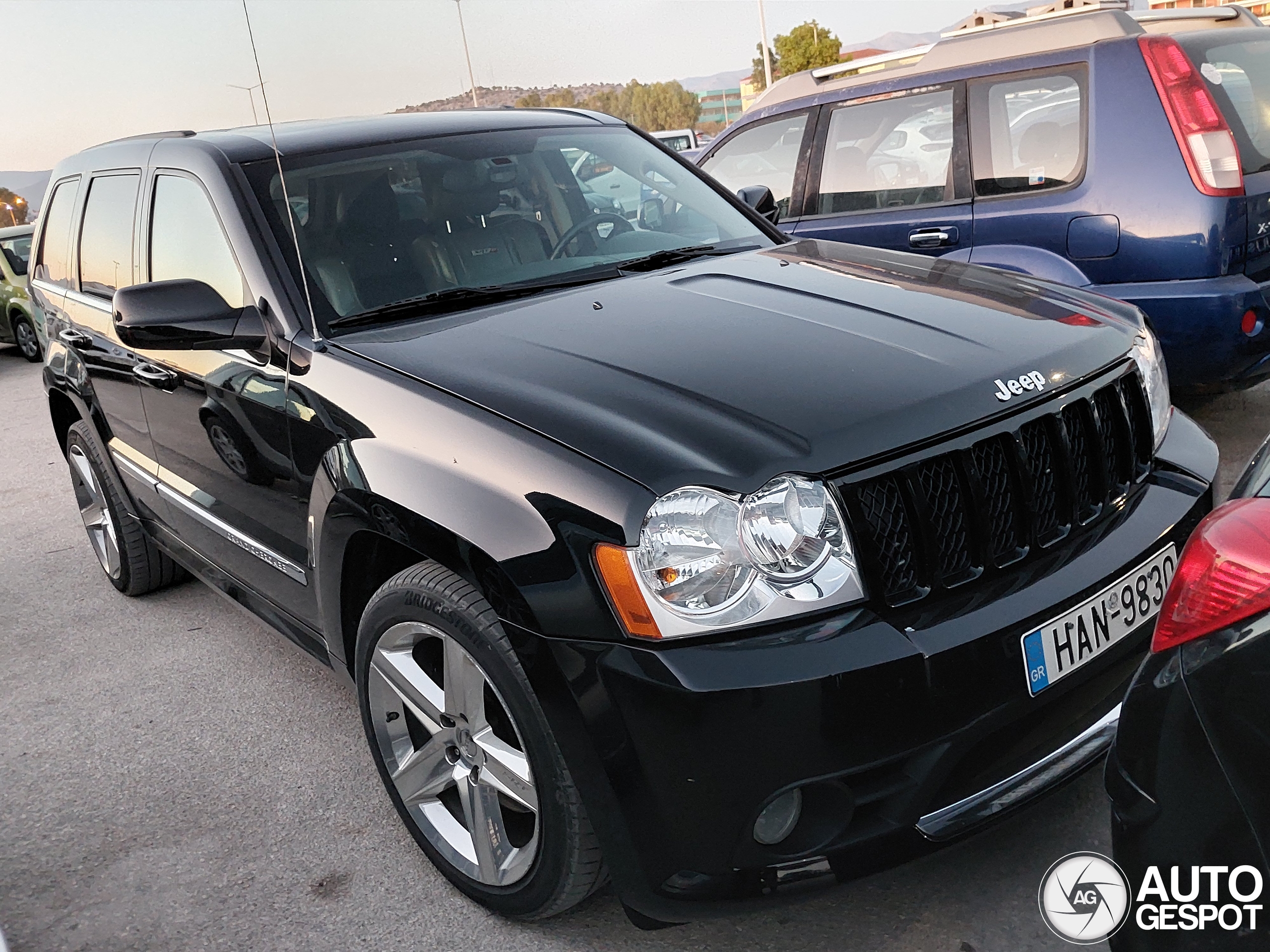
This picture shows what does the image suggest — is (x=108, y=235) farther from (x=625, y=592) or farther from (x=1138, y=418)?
(x=1138, y=418)

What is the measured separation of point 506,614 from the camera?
2055mm

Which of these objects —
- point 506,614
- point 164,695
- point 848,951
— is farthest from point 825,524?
point 164,695

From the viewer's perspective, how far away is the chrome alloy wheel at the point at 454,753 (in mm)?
2234

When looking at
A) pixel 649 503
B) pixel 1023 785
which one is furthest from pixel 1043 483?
pixel 649 503

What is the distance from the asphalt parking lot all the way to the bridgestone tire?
133 mm

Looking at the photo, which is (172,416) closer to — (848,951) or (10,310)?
(848,951)

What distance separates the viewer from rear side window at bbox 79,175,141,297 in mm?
3746

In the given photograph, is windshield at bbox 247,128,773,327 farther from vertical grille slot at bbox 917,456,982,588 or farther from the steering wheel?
vertical grille slot at bbox 917,456,982,588

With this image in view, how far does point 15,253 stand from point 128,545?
10940mm

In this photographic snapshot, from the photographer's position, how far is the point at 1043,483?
2203 millimetres

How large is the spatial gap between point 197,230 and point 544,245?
39.0 inches

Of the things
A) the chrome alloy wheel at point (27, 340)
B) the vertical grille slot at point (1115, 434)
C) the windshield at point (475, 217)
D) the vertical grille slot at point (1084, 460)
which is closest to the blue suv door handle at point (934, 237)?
the windshield at point (475, 217)

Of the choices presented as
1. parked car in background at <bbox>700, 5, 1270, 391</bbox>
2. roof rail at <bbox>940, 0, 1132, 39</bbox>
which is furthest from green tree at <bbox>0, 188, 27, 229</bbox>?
roof rail at <bbox>940, 0, 1132, 39</bbox>

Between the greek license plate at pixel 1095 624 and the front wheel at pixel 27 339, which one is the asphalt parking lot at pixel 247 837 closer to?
the greek license plate at pixel 1095 624
